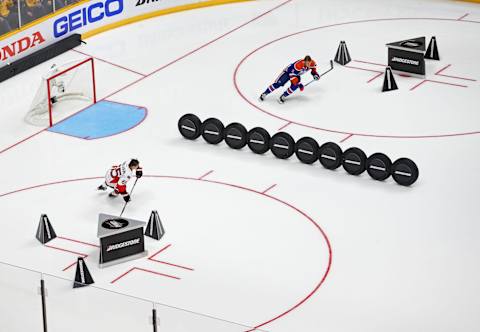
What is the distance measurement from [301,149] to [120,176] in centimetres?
300

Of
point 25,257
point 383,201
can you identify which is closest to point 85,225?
point 25,257

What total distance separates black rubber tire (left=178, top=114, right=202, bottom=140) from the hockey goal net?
2344mm

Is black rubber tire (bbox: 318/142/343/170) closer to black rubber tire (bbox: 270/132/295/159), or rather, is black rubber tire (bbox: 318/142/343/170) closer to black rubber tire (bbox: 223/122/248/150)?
black rubber tire (bbox: 270/132/295/159)

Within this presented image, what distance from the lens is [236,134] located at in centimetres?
1992

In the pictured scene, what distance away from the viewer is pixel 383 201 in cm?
1828

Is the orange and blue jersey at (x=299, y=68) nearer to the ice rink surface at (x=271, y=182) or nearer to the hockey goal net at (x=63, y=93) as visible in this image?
the ice rink surface at (x=271, y=182)

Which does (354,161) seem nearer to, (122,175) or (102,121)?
(122,175)

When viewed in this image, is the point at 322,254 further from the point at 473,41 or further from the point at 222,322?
the point at 473,41

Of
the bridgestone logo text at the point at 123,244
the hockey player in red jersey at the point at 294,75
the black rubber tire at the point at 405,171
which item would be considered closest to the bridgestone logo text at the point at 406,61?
the hockey player in red jersey at the point at 294,75

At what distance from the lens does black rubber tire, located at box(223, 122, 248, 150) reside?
19891 mm

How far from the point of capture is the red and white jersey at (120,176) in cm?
1802

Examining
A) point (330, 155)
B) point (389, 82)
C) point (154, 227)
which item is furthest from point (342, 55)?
point (154, 227)

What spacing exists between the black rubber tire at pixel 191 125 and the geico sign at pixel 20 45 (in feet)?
14.1

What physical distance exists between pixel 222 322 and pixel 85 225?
18.8 feet
